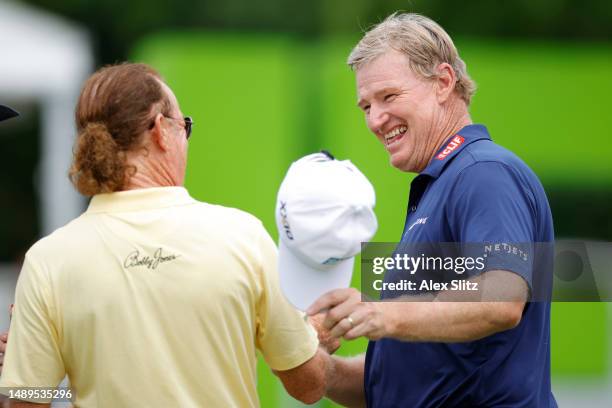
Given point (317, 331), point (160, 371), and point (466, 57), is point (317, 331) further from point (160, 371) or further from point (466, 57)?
point (466, 57)

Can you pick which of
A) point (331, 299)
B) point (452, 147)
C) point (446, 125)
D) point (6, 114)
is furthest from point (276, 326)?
point (6, 114)

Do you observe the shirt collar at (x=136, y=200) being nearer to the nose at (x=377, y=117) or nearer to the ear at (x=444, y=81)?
the nose at (x=377, y=117)

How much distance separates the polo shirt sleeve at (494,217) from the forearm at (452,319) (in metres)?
0.11

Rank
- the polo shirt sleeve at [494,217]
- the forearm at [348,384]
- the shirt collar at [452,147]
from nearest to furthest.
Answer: the polo shirt sleeve at [494,217]
the shirt collar at [452,147]
the forearm at [348,384]

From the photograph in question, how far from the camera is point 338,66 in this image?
7531 millimetres

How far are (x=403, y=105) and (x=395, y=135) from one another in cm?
11

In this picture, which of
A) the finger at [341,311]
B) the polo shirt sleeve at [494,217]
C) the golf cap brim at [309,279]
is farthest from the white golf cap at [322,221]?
the polo shirt sleeve at [494,217]

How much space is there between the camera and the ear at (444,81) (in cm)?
316

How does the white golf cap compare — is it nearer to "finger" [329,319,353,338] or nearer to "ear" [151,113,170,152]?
"finger" [329,319,353,338]

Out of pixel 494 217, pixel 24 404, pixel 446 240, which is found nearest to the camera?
pixel 494 217

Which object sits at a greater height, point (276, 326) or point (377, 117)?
point (377, 117)

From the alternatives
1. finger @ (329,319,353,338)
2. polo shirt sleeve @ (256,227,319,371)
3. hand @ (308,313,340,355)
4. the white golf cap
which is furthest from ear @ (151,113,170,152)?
finger @ (329,319,353,338)

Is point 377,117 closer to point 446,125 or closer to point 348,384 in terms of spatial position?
point 446,125

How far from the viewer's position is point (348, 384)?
10.7 feet
